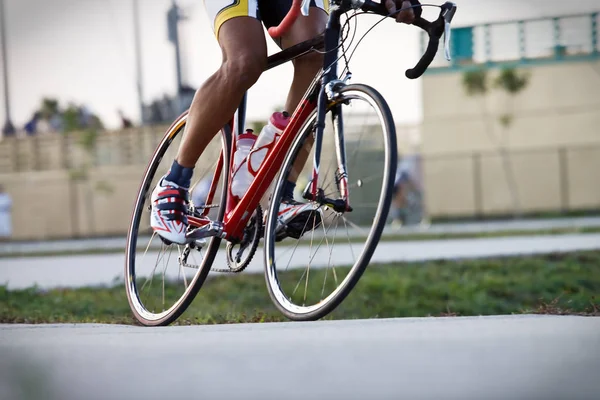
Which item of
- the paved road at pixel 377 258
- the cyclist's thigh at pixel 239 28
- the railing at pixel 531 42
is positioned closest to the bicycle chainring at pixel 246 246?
the cyclist's thigh at pixel 239 28

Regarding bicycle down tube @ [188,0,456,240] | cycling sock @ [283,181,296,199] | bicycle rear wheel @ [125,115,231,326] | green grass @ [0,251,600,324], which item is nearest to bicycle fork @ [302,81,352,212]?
bicycle down tube @ [188,0,456,240]

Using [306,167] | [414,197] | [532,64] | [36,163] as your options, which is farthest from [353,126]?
[36,163]

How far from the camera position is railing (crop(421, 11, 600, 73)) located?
28.4 metres

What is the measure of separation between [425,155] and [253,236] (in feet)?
92.7

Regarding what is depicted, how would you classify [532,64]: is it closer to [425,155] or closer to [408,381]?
[425,155]

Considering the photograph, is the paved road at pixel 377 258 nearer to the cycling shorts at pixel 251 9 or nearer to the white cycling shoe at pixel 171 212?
the white cycling shoe at pixel 171 212

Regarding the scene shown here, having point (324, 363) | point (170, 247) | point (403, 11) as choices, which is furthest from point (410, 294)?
point (324, 363)

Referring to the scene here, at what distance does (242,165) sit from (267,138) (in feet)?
0.58

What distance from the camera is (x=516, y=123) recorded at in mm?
31375

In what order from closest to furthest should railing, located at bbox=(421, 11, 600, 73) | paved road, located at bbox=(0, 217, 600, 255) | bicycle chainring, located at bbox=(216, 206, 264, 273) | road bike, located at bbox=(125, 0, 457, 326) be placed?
road bike, located at bbox=(125, 0, 457, 326) < bicycle chainring, located at bbox=(216, 206, 264, 273) < paved road, located at bbox=(0, 217, 600, 255) < railing, located at bbox=(421, 11, 600, 73)

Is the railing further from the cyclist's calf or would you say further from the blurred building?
the cyclist's calf

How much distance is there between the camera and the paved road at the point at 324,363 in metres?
1.97

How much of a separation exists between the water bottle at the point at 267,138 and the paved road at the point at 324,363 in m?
1.07

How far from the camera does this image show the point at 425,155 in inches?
1249
